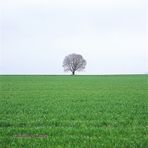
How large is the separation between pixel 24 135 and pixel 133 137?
396 cm

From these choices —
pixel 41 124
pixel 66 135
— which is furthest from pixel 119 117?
pixel 66 135

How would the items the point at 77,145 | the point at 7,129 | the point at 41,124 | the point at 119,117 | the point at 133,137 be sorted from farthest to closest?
the point at 119,117 → the point at 41,124 → the point at 7,129 → the point at 133,137 → the point at 77,145

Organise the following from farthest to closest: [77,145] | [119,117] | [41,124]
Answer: [119,117] < [41,124] < [77,145]

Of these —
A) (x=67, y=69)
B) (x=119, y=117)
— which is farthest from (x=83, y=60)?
(x=119, y=117)

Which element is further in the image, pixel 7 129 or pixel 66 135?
pixel 7 129

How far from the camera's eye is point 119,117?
56.8 ft

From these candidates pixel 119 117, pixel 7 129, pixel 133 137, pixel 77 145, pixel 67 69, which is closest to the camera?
pixel 77 145

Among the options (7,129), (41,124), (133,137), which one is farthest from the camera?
(41,124)

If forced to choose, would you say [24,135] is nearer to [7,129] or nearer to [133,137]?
[7,129]

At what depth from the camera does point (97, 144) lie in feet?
35.4

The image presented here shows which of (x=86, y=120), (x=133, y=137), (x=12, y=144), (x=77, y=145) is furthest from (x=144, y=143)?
(x=86, y=120)

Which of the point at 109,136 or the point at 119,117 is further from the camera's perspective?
the point at 119,117

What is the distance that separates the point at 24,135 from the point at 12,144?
1.69 meters

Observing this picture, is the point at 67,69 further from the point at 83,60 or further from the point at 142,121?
the point at 142,121
